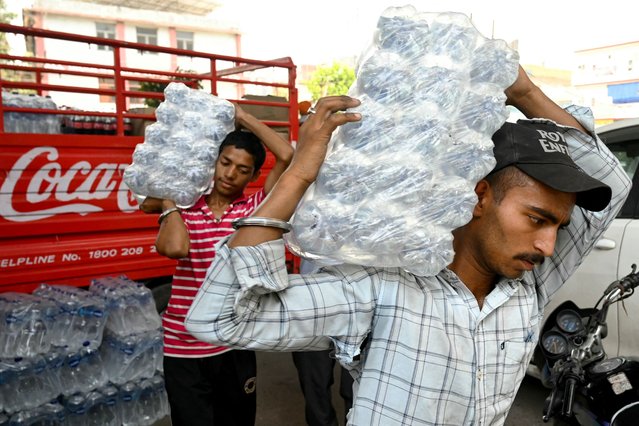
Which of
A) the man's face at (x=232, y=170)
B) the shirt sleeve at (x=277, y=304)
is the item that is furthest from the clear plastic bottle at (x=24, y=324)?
the shirt sleeve at (x=277, y=304)

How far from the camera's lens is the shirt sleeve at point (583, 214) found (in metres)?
1.33

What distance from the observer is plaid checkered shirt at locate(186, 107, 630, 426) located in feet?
3.15

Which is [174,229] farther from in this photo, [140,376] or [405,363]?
[140,376]

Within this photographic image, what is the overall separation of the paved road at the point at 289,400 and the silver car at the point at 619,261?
77 centimetres

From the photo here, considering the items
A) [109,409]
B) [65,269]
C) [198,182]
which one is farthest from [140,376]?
[198,182]

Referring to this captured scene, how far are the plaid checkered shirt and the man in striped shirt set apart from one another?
48.8 inches

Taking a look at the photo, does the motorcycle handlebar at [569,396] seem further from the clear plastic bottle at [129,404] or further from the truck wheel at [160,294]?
the truck wheel at [160,294]

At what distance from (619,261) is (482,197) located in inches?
106

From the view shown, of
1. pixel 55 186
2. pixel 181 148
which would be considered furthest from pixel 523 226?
pixel 55 186

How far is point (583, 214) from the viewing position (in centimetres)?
137

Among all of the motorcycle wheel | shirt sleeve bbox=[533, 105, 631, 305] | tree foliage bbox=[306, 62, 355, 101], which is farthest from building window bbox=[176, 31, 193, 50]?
shirt sleeve bbox=[533, 105, 631, 305]

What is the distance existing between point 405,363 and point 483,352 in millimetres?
197

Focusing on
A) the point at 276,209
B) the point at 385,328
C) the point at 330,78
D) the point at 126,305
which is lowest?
the point at 126,305

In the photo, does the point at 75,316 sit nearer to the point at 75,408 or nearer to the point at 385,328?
the point at 75,408
